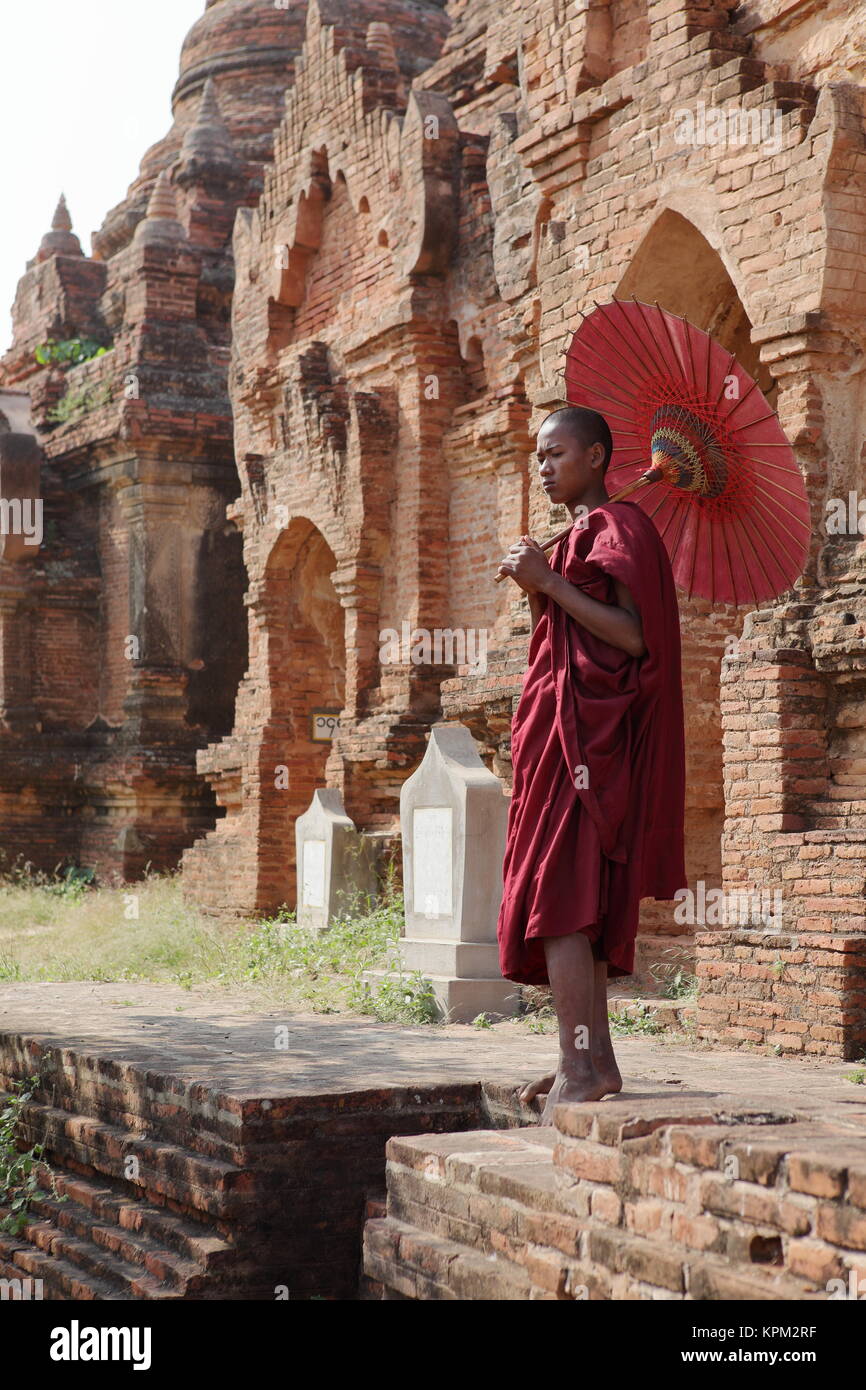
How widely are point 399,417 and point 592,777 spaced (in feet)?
32.0

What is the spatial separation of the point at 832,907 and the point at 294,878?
894 cm

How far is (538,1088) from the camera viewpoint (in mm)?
4891

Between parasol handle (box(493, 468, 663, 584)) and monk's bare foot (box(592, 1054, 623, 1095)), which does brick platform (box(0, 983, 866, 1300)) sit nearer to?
monk's bare foot (box(592, 1054, 623, 1095))

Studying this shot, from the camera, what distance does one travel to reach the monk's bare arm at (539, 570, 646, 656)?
4.55m

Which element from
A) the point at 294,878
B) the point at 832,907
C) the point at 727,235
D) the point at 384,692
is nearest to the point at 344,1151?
the point at 832,907

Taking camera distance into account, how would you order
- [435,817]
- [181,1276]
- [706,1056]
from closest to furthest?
[181,1276] < [706,1056] < [435,817]

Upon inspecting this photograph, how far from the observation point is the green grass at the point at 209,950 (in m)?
8.89

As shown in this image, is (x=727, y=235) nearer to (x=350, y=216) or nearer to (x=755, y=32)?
(x=755, y=32)

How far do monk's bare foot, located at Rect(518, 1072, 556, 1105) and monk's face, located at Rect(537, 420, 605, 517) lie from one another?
5.80 ft

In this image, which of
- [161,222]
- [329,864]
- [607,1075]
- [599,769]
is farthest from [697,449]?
[161,222]

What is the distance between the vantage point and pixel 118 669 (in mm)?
19234

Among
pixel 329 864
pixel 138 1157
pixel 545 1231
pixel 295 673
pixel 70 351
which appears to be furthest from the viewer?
pixel 70 351

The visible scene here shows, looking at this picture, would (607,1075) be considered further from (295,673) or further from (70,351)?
(70,351)

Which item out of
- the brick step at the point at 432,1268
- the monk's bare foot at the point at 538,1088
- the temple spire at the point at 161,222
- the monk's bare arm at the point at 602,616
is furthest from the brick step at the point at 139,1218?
the temple spire at the point at 161,222
